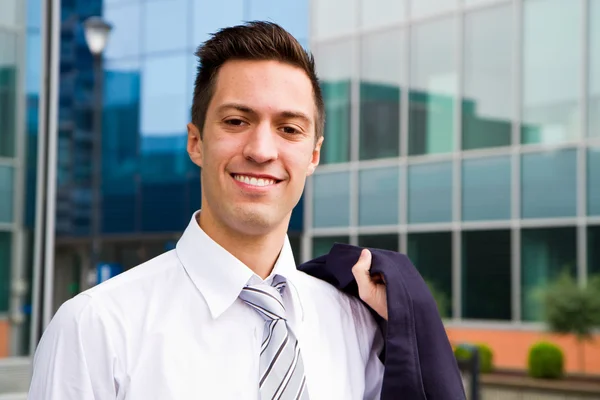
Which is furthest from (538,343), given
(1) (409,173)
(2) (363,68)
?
(2) (363,68)

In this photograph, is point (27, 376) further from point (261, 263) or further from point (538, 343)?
point (538, 343)

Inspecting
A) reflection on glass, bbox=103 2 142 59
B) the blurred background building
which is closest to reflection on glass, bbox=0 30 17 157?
the blurred background building

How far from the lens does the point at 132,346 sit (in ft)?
4.65

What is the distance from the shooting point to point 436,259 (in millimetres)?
14945

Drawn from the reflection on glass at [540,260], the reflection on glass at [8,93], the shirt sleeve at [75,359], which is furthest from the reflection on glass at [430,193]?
the shirt sleeve at [75,359]

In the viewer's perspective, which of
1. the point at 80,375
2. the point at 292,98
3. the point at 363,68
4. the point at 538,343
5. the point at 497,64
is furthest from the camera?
the point at 363,68

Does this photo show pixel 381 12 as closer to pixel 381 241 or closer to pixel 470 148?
pixel 470 148

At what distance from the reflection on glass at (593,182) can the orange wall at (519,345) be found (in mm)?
1877

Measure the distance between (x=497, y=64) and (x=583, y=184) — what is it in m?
2.44

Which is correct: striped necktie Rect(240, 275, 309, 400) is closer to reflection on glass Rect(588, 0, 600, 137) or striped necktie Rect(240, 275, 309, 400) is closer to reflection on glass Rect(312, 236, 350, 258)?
reflection on glass Rect(588, 0, 600, 137)

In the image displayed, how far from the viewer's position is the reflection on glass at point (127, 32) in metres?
18.7

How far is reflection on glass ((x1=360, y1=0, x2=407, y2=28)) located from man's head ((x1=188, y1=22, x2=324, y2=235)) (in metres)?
14.5

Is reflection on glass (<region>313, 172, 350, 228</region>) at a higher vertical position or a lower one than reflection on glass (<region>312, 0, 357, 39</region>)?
lower

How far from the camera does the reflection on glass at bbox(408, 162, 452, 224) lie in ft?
48.3
